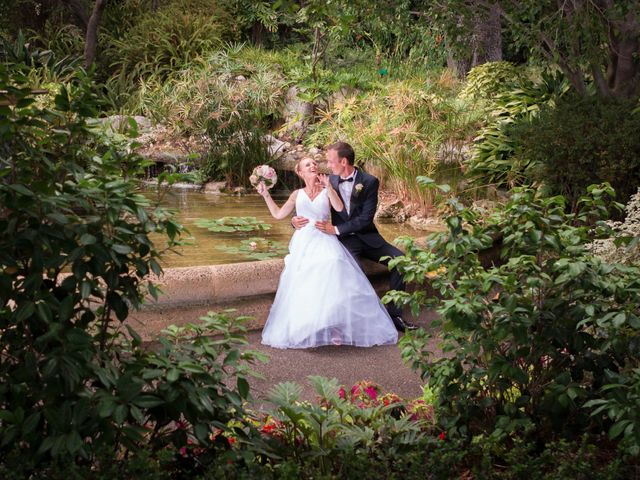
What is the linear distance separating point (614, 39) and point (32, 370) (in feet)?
29.7

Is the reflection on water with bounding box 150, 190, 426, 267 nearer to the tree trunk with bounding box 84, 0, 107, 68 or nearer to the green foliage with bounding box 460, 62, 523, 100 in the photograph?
the green foliage with bounding box 460, 62, 523, 100

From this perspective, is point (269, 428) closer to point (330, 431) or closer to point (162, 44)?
point (330, 431)

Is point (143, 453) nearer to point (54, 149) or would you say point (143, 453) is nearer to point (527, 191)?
point (54, 149)

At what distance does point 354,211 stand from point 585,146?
317 cm

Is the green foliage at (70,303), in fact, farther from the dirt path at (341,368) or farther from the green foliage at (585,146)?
the green foliage at (585,146)

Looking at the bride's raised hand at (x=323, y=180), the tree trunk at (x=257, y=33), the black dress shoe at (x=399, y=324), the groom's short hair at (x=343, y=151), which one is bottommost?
the black dress shoe at (x=399, y=324)

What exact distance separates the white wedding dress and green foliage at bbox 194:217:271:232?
7.19 feet

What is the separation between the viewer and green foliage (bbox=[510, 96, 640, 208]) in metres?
9.05

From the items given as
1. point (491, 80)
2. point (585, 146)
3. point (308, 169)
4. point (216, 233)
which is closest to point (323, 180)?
point (308, 169)

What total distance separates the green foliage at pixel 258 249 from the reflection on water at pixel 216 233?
68 mm

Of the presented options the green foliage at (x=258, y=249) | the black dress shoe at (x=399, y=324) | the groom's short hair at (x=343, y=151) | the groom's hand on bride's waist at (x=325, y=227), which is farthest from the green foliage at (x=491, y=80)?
the black dress shoe at (x=399, y=324)

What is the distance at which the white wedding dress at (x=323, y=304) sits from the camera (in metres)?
6.50

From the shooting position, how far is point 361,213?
24.1 ft

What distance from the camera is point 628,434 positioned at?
10.4 ft
